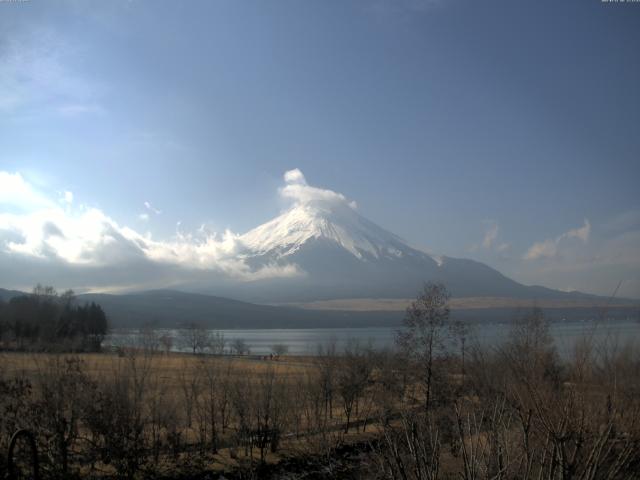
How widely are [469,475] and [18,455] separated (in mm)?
13124

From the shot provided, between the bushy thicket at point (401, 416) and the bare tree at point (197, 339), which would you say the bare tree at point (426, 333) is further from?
the bare tree at point (197, 339)

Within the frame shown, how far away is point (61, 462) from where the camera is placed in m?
15.8

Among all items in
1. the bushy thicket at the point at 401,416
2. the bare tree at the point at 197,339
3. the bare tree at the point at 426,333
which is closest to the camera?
Answer: the bushy thicket at the point at 401,416

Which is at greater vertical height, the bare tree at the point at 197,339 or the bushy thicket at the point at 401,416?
the bushy thicket at the point at 401,416

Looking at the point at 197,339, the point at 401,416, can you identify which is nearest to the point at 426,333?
the point at 401,416

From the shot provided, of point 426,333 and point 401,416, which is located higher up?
point 401,416

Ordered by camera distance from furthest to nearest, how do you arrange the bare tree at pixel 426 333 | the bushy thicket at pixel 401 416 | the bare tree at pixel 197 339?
the bare tree at pixel 197 339 → the bare tree at pixel 426 333 → the bushy thicket at pixel 401 416

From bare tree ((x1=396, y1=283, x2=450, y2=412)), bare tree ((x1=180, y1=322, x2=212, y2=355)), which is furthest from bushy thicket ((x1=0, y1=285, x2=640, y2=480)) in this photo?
bare tree ((x1=180, y1=322, x2=212, y2=355))

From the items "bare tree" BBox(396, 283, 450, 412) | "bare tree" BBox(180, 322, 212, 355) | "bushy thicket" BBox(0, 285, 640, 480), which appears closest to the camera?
"bushy thicket" BBox(0, 285, 640, 480)

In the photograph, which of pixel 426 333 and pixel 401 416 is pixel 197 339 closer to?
pixel 426 333

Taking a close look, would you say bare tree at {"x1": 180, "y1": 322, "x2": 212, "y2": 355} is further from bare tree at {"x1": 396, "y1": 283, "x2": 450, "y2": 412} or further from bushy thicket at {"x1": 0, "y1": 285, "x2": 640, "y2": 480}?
bushy thicket at {"x1": 0, "y1": 285, "x2": 640, "y2": 480}

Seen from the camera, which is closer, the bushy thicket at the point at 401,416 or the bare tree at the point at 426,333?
the bushy thicket at the point at 401,416

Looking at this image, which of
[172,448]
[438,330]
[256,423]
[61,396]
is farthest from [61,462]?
[438,330]

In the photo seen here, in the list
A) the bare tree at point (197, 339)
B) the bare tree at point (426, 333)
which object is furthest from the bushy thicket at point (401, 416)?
the bare tree at point (197, 339)
